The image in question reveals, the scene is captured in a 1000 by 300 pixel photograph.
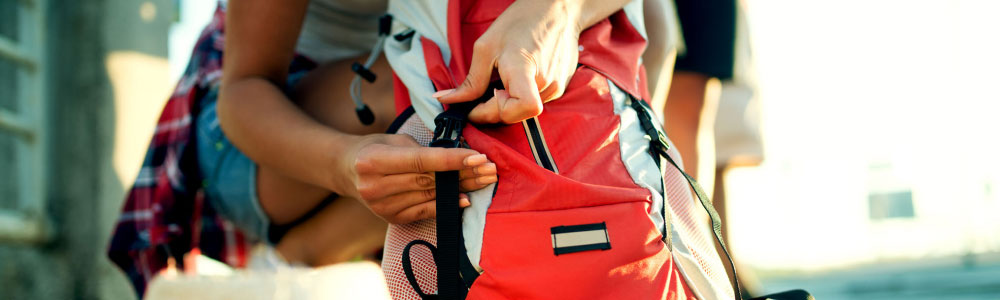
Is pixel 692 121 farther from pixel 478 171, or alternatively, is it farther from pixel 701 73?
pixel 478 171

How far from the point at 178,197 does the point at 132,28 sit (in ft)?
4.56

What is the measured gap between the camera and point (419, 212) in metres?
0.89

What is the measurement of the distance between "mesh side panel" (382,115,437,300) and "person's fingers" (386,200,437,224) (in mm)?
13

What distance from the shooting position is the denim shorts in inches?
50.2

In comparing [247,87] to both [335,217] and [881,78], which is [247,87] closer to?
[335,217]

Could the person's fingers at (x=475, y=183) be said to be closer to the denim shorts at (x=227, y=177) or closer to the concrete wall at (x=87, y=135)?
the denim shorts at (x=227, y=177)

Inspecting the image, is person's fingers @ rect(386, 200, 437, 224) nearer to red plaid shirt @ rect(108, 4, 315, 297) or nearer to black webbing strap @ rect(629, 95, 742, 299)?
black webbing strap @ rect(629, 95, 742, 299)

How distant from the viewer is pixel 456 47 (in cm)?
94

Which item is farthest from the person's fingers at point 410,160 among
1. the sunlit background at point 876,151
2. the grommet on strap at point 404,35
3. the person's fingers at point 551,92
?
the sunlit background at point 876,151

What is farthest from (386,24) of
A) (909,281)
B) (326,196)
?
(909,281)

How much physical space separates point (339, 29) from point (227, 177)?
1.12 feet

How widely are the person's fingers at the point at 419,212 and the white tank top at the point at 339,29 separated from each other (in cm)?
51

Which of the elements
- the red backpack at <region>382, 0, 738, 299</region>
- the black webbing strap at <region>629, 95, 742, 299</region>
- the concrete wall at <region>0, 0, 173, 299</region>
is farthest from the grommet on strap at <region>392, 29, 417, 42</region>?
the concrete wall at <region>0, 0, 173, 299</region>

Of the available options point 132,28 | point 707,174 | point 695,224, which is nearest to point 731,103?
point 707,174
